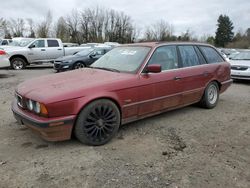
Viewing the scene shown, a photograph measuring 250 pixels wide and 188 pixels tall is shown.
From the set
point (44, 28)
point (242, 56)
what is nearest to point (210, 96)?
point (242, 56)

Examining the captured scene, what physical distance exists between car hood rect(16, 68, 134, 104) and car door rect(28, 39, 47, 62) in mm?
10813

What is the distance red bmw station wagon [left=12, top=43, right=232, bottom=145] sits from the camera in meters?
3.54

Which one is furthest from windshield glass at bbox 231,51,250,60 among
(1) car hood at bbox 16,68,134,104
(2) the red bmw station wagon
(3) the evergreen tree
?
(3) the evergreen tree

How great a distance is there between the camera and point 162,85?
4.68m

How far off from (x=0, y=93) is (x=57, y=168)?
524 centimetres

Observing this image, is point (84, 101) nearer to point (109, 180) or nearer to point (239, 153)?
point (109, 180)

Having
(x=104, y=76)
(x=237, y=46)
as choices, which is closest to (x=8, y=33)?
(x=237, y=46)

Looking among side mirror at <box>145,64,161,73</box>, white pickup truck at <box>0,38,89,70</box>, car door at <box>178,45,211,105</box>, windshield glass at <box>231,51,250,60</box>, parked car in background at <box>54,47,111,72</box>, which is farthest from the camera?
white pickup truck at <box>0,38,89,70</box>

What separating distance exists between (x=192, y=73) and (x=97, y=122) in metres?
2.50

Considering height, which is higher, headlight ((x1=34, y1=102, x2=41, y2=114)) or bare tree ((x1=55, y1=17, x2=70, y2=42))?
bare tree ((x1=55, y1=17, x2=70, y2=42))

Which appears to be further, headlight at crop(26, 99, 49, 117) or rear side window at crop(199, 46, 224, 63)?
rear side window at crop(199, 46, 224, 63)

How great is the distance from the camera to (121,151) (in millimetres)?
3764

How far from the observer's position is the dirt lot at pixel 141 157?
3.02 metres

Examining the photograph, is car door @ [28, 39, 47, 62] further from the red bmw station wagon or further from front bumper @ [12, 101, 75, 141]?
front bumper @ [12, 101, 75, 141]
